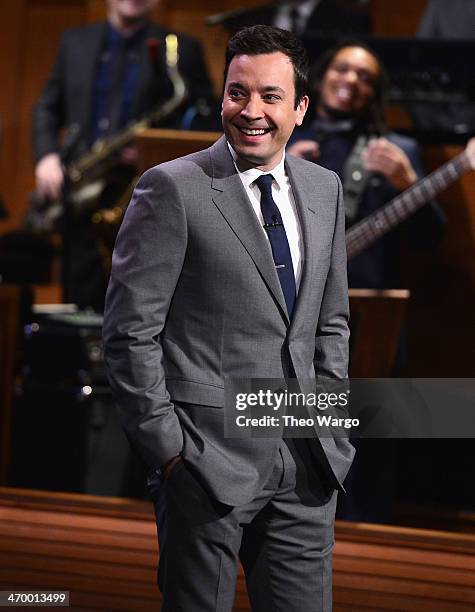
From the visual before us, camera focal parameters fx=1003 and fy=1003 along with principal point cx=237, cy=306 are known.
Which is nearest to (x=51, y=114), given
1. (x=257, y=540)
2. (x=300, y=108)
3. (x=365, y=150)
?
(x=365, y=150)

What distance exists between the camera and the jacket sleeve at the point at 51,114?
4.12 m

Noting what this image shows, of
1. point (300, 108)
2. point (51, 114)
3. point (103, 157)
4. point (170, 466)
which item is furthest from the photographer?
point (51, 114)

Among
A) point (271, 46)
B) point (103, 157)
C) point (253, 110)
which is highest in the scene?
point (271, 46)

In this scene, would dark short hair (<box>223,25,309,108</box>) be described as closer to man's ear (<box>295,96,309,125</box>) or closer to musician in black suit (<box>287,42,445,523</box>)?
man's ear (<box>295,96,309,125</box>)

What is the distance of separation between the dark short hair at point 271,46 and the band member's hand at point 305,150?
131 centimetres

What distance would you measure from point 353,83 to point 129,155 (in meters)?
1.09

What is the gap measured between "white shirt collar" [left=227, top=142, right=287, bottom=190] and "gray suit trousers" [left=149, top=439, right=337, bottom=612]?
44 centimetres

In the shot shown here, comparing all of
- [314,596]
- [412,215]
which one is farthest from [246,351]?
[412,215]

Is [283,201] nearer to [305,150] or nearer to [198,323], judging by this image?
[198,323]

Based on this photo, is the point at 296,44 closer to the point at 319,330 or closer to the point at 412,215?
the point at 319,330

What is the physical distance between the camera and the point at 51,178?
3.92 m

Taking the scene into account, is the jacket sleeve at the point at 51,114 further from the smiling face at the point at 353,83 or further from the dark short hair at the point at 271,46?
the dark short hair at the point at 271,46

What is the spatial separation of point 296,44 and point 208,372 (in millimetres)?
559

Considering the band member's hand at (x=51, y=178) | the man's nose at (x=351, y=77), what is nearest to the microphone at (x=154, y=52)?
the band member's hand at (x=51, y=178)
